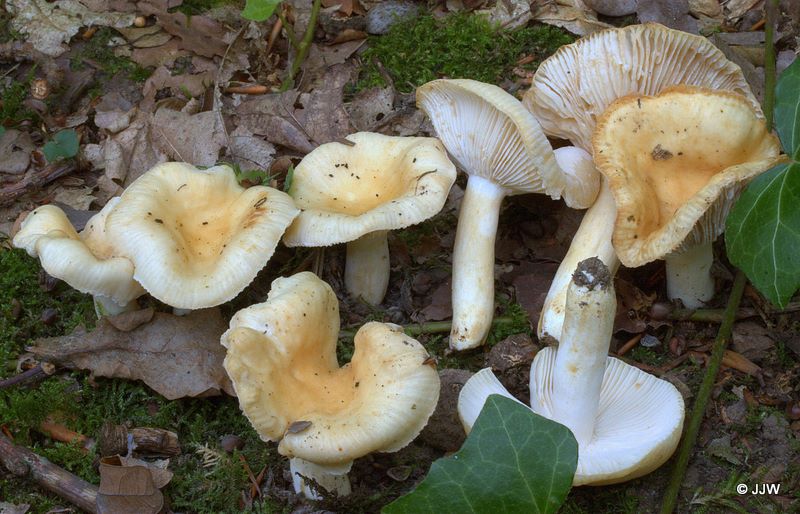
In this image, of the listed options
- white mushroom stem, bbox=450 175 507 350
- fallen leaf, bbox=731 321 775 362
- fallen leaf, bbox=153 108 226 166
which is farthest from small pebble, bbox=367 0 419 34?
fallen leaf, bbox=731 321 775 362

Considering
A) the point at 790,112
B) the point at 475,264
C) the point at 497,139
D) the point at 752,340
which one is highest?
the point at 790,112

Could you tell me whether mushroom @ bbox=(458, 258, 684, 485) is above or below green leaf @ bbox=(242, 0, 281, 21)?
below

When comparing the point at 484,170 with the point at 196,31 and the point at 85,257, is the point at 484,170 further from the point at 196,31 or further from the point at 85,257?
the point at 196,31

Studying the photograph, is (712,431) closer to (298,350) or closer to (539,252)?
(539,252)

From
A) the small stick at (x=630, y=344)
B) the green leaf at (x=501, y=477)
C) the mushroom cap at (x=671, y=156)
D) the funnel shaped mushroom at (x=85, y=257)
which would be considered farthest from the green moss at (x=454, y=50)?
the green leaf at (x=501, y=477)

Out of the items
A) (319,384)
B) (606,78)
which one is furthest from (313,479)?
(606,78)

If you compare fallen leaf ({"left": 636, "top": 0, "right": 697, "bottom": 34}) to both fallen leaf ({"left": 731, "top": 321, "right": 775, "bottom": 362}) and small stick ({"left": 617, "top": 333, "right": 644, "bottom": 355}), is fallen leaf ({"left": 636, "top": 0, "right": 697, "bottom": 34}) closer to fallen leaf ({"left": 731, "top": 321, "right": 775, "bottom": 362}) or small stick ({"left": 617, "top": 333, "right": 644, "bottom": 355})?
fallen leaf ({"left": 731, "top": 321, "right": 775, "bottom": 362})

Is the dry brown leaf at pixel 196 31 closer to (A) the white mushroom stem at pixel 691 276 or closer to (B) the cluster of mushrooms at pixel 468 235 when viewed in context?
(B) the cluster of mushrooms at pixel 468 235
